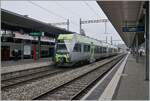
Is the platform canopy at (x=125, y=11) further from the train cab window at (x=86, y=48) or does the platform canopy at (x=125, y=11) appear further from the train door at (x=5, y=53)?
the train door at (x=5, y=53)

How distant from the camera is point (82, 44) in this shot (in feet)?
84.3

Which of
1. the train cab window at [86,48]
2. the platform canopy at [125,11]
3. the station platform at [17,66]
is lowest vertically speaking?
the station platform at [17,66]

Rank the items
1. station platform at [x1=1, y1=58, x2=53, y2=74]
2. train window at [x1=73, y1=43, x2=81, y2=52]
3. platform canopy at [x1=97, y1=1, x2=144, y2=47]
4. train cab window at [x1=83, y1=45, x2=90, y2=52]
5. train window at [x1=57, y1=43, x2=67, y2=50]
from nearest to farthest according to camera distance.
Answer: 1. platform canopy at [x1=97, y1=1, x2=144, y2=47]
2. station platform at [x1=1, y1=58, x2=53, y2=74]
3. train window at [x1=57, y1=43, x2=67, y2=50]
4. train window at [x1=73, y1=43, x2=81, y2=52]
5. train cab window at [x1=83, y1=45, x2=90, y2=52]

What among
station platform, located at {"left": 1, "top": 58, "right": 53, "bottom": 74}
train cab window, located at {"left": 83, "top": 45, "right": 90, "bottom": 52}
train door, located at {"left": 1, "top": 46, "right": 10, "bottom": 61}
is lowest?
station platform, located at {"left": 1, "top": 58, "right": 53, "bottom": 74}

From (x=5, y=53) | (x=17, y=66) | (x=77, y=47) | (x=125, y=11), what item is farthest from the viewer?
(x=5, y=53)

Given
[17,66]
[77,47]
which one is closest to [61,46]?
[77,47]

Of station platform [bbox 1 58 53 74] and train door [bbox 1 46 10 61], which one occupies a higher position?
train door [bbox 1 46 10 61]

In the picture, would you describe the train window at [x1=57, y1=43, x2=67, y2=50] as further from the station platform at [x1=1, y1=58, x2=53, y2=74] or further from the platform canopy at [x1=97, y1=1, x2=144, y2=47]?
the platform canopy at [x1=97, y1=1, x2=144, y2=47]

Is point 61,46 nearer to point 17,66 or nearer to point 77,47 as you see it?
point 77,47

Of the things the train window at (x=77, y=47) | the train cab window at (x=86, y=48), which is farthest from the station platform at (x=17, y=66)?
the train cab window at (x=86, y=48)

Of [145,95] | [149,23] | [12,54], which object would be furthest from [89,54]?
[145,95]

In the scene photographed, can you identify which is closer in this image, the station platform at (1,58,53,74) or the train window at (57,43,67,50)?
the station platform at (1,58,53,74)

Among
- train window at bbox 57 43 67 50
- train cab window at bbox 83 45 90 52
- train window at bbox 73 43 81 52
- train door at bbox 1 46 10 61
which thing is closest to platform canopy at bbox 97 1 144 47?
train window at bbox 73 43 81 52

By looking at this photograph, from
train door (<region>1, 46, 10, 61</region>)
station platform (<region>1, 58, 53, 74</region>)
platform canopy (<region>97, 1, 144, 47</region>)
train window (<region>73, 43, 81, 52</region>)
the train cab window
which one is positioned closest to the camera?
platform canopy (<region>97, 1, 144, 47</region>)
